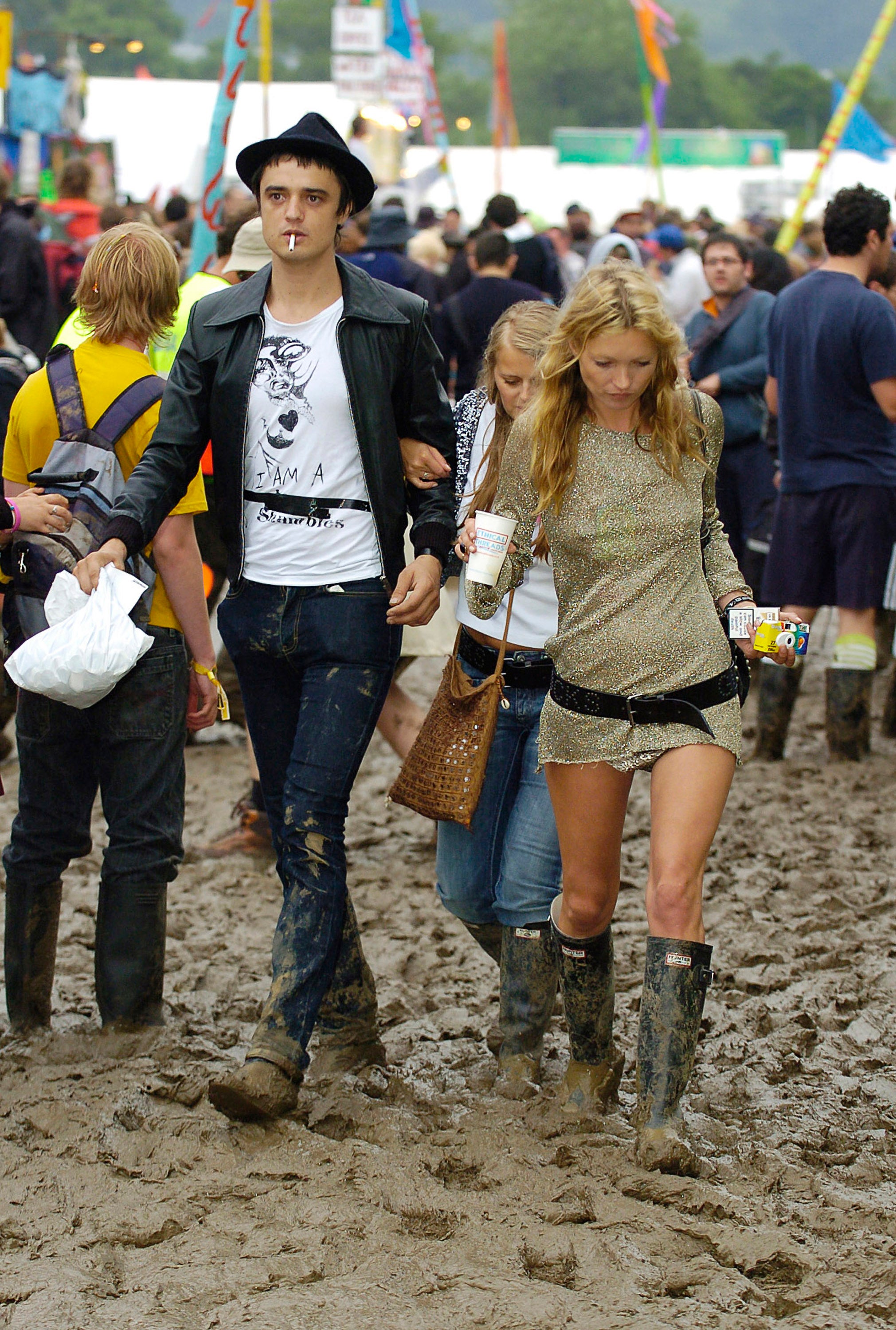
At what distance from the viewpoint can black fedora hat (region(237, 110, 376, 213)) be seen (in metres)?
3.58

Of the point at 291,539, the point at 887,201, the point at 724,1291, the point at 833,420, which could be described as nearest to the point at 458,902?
the point at 291,539

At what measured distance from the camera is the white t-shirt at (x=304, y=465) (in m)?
3.61

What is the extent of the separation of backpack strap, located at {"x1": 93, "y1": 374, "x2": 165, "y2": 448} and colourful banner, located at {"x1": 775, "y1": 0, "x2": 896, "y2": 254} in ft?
25.2

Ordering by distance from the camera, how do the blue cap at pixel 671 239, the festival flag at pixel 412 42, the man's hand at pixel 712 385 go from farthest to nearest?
1. the festival flag at pixel 412 42
2. the blue cap at pixel 671 239
3. the man's hand at pixel 712 385

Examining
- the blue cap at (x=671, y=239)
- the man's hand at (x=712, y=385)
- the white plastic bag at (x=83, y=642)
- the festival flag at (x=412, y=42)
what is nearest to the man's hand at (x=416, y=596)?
the white plastic bag at (x=83, y=642)

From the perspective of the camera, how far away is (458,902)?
3.96 m

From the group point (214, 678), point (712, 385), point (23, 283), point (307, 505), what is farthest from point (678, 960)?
point (23, 283)

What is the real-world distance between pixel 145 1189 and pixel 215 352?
6.34 feet

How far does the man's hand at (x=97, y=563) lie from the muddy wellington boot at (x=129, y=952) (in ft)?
2.89

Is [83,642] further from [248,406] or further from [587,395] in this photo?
[587,395]

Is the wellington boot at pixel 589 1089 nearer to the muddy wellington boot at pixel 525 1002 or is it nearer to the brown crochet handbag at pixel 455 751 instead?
the muddy wellington boot at pixel 525 1002

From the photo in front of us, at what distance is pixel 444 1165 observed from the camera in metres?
3.40

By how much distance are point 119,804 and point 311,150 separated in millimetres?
1717

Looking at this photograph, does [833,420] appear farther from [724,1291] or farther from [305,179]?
[724,1291]
